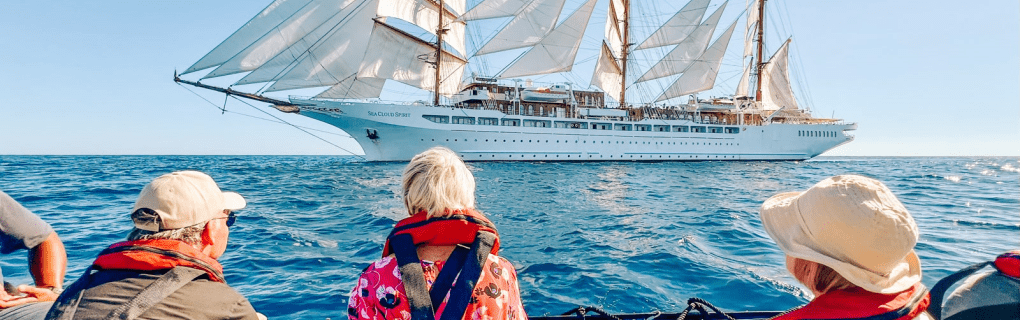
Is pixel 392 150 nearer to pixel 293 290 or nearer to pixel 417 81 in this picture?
pixel 417 81

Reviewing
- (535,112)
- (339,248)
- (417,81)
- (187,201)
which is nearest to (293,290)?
(339,248)

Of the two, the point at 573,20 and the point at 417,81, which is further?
the point at 573,20

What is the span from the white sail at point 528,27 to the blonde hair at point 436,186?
35652 millimetres

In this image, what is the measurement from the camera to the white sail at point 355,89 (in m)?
28.2

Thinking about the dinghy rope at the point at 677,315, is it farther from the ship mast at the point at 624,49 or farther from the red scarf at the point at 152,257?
the ship mast at the point at 624,49

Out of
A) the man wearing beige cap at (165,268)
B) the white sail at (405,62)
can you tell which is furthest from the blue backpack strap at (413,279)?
the white sail at (405,62)

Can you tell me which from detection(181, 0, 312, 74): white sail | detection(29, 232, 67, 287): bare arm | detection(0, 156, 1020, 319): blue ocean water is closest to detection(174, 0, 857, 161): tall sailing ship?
detection(181, 0, 312, 74): white sail

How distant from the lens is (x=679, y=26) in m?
43.0

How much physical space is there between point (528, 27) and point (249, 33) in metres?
20.4

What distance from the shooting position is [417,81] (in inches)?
1280

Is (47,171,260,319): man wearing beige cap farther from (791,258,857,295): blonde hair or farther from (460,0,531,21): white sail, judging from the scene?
(460,0,531,21): white sail

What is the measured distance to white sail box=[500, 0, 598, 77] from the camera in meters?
36.5

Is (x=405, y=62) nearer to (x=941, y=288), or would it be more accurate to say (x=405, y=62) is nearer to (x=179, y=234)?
(x=179, y=234)

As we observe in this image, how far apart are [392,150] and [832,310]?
2990cm
